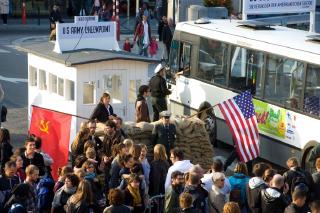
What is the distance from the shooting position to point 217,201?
1391 centimetres

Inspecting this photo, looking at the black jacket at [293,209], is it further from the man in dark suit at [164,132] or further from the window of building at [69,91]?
the window of building at [69,91]

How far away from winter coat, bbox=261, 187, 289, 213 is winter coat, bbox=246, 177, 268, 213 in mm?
213

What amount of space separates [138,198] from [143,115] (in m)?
6.09

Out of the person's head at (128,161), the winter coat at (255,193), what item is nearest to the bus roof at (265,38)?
the winter coat at (255,193)

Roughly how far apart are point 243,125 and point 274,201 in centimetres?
471

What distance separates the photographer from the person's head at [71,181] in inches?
530

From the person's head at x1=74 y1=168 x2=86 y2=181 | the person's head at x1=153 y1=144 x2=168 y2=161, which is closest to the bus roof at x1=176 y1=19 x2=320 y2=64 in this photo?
the person's head at x1=153 y1=144 x2=168 y2=161

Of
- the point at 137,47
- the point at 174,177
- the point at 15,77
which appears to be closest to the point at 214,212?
the point at 174,177

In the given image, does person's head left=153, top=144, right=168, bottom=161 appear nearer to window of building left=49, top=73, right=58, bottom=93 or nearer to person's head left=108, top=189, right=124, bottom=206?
person's head left=108, top=189, right=124, bottom=206

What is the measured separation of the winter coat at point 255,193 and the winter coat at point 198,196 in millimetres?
747

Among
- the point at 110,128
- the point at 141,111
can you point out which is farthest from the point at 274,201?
the point at 141,111

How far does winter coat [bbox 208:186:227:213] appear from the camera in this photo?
13914mm

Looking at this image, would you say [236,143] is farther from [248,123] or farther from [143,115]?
[143,115]

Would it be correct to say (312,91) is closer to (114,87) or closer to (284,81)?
(284,81)
